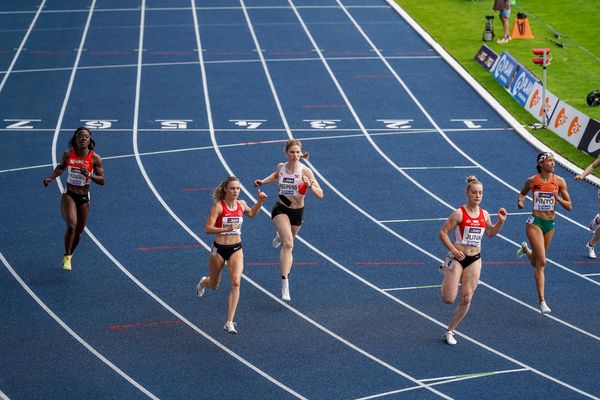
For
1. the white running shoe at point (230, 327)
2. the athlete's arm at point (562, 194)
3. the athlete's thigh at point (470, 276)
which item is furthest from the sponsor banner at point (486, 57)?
the white running shoe at point (230, 327)

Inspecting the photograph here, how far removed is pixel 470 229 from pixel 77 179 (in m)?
5.37

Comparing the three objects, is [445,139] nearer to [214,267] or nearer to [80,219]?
[80,219]

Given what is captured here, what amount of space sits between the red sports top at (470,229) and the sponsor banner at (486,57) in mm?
14143

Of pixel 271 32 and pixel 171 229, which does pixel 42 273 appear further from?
pixel 271 32

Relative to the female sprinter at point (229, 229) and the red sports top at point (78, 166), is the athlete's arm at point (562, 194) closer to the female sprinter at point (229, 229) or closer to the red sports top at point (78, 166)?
the female sprinter at point (229, 229)

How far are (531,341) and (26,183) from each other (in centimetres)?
950

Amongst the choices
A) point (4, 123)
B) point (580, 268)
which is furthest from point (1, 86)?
point (580, 268)

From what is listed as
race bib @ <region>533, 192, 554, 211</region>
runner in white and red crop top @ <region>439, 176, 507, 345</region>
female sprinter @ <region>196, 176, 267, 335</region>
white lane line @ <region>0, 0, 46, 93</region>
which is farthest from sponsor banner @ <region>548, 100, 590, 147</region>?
white lane line @ <region>0, 0, 46, 93</region>

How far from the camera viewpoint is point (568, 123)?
20.4 meters

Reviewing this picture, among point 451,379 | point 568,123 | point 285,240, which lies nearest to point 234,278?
point 285,240

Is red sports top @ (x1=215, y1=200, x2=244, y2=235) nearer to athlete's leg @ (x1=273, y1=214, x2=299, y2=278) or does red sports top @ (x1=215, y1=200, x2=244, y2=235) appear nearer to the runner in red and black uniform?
athlete's leg @ (x1=273, y1=214, x2=299, y2=278)

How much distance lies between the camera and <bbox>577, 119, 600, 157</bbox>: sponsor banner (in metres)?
19.2

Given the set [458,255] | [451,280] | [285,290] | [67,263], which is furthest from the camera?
[67,263]

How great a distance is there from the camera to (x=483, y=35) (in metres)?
28.0
